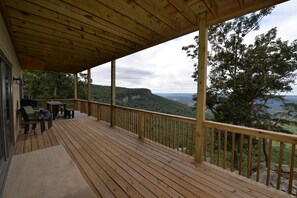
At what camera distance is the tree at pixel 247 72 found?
6543 millimetres

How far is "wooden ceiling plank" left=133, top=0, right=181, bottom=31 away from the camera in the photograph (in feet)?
7.58

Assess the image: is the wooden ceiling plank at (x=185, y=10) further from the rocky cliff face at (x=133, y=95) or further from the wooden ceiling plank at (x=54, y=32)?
the rocky cliff face at (x=133, y=95)

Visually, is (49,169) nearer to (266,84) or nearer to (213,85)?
(213,85)

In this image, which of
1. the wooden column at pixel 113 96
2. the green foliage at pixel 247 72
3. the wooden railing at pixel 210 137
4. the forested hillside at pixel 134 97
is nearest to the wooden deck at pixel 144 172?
the wooden railing at pixel 210 137

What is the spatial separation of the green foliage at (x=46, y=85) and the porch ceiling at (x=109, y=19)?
10872mm

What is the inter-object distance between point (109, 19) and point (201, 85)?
2153 millimetres

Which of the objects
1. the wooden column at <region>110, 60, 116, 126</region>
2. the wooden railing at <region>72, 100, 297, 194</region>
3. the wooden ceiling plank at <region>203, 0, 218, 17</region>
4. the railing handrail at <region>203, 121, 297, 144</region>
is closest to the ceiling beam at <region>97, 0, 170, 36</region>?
the wooden ceiling plank at <region>203, 0, 218, 17</region>

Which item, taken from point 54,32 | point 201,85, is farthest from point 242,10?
point 54,32

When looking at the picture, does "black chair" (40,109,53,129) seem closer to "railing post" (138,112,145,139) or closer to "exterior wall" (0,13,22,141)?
"exterior wall" (0,13,22,141)

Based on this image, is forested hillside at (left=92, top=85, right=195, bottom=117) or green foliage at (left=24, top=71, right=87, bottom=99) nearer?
green foliage at (left=24, top=71, right=87, bottom=99)

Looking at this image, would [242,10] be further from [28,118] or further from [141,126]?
[28,118]

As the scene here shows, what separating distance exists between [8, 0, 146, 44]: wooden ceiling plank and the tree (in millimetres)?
5995

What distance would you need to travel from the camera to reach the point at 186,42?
912cm

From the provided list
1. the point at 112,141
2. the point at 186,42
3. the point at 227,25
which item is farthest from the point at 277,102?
the point at 112,141
